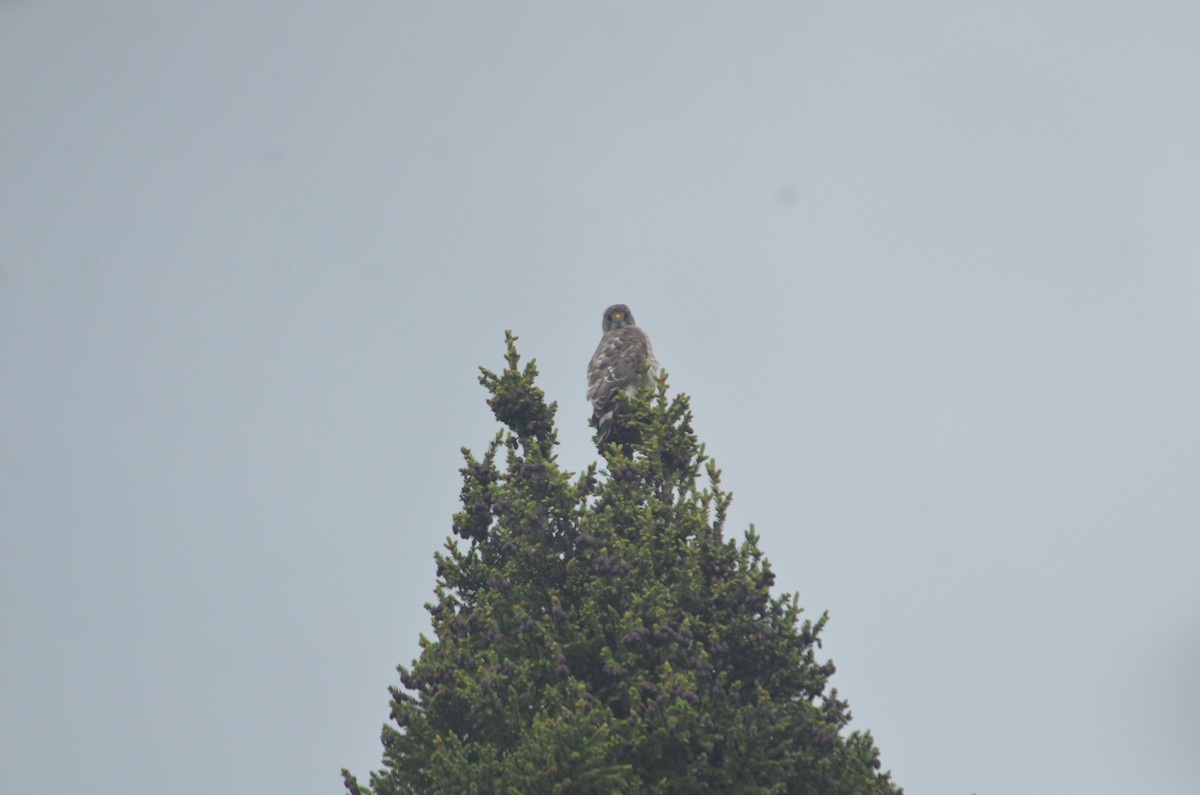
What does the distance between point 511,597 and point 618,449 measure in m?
2.55

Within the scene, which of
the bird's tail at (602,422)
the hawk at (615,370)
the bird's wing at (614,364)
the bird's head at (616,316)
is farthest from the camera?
the bird's head at (616,316)

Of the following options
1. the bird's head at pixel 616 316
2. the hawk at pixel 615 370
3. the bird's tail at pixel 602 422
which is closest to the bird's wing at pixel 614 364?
the hawk at pixel 615 370

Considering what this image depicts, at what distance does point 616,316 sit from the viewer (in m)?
27.5

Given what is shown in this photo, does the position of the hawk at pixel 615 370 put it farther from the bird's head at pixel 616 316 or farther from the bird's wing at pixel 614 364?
the bird's head at pixel 616 316

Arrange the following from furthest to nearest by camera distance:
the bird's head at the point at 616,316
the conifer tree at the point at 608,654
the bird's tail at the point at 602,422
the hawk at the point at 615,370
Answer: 1. the bird's head at the point at 616,316
2. the hawk at the point at 615,370
3. the bird's tail at the point at 602,422
4. the conifer tree at the point at 608,654

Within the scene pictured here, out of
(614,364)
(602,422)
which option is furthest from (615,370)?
(602,422)

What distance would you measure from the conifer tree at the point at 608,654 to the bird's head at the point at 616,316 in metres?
10.9

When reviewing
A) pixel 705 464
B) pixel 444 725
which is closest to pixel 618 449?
pixel 705 464

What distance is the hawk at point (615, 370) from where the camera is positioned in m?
20.3

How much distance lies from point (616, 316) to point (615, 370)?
6.17 metres

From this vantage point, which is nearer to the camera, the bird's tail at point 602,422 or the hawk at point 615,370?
the bird's tail at point 602,422

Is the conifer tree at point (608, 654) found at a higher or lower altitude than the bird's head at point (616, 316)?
lower

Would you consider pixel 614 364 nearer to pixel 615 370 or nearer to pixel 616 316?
pixel 615 370

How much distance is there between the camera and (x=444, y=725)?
14250mm
